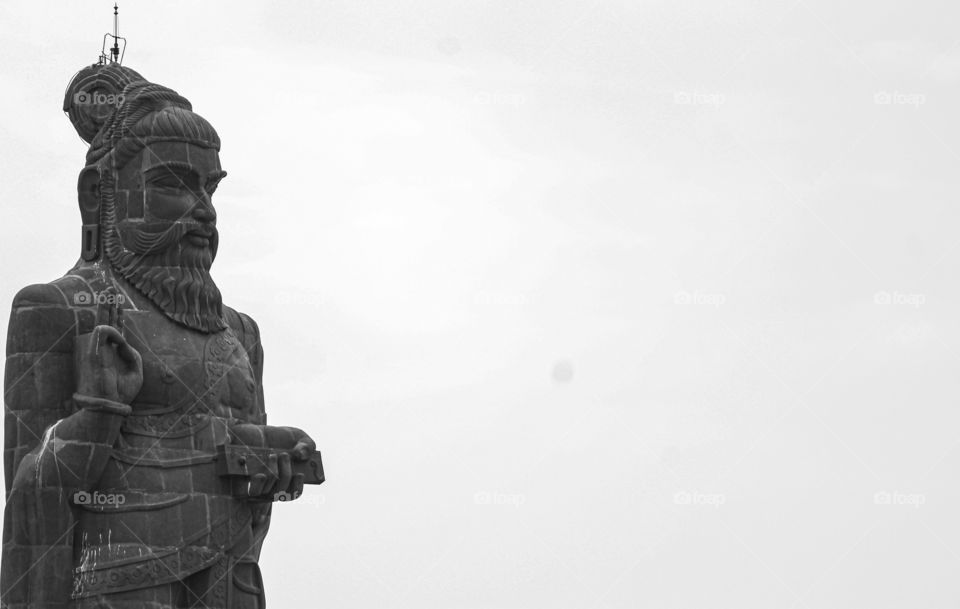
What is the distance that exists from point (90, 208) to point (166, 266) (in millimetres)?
1203

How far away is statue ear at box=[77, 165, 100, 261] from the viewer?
79.6 ft

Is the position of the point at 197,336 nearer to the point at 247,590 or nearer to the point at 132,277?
the point at 132,277

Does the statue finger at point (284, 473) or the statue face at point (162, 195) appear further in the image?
the statue face at point (162, 195)

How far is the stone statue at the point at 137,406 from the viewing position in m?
22.9

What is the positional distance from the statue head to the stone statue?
17 mm

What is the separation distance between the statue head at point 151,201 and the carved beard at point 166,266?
1 cm

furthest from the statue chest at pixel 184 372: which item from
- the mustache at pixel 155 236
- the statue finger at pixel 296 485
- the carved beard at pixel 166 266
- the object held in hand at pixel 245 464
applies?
the statue finger at pixel 296 485

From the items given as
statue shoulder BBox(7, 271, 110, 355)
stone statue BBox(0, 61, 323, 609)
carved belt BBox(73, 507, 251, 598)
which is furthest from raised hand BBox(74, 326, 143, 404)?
carved belt BBox(73, 507, 251, 598)

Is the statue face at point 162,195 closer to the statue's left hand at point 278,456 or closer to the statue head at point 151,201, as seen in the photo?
the statue head at point 151,201

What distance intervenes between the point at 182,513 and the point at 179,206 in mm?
3776

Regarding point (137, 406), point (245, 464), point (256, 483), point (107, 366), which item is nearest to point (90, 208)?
point (107, 366)

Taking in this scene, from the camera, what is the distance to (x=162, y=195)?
79.3 ft

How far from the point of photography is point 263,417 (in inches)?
997

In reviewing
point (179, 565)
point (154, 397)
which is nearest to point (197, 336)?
point (154, 397)
